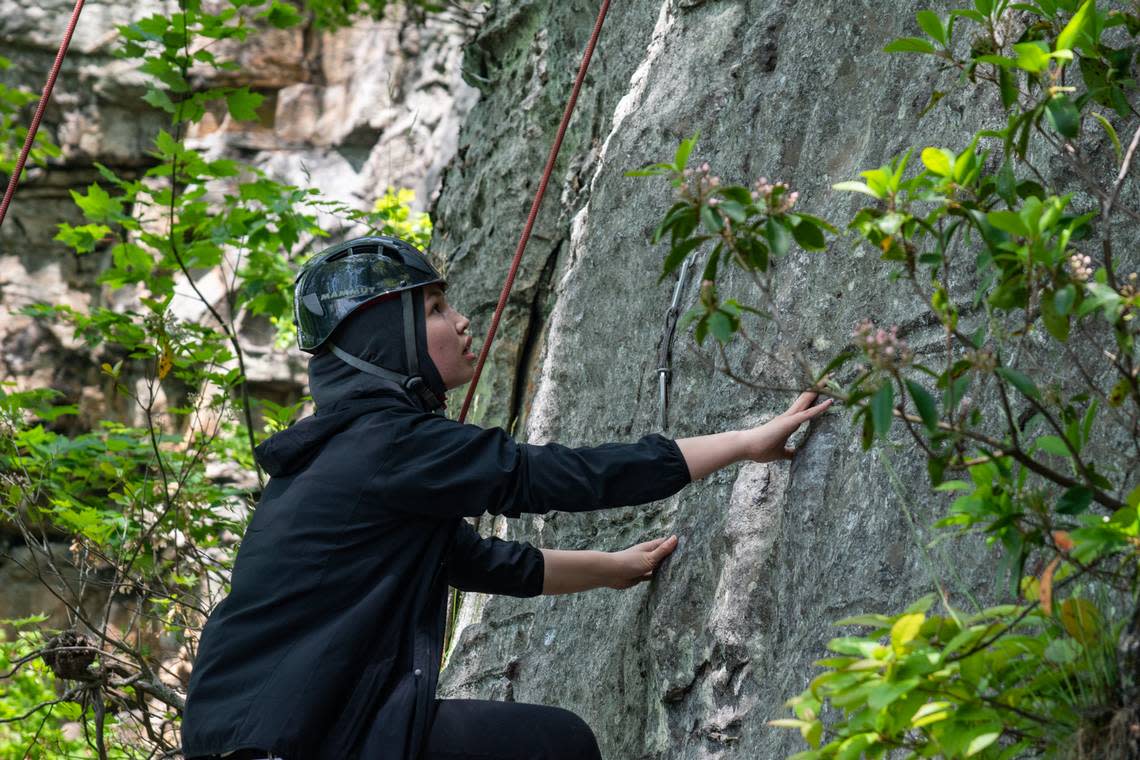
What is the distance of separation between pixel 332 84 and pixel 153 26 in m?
9.81

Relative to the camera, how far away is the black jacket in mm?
Result: 3080

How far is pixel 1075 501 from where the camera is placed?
2.24 meters

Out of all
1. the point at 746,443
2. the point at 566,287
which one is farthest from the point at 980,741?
the point at 566,287

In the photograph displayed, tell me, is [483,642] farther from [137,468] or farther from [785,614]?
[137,468]

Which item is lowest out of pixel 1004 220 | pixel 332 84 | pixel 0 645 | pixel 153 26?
pixel 0 645

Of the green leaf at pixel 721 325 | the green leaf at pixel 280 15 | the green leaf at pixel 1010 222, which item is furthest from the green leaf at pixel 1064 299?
the green leaf at pixel 280 15

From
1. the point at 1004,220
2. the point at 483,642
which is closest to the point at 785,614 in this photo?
the point at 1004,220

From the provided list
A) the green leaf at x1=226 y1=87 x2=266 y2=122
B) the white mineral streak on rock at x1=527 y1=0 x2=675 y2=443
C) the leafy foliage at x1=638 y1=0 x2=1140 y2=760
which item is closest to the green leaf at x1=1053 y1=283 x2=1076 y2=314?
the leafy foliage at x1=638 y1=0 x2=1140 y2=760

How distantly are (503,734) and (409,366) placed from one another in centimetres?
105

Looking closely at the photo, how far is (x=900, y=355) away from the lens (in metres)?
2.34

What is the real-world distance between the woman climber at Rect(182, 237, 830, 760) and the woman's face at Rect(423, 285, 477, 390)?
86 mm

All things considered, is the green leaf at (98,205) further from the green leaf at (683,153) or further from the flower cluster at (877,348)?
the flower cluster at (877,348)

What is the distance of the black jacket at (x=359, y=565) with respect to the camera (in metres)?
3.08

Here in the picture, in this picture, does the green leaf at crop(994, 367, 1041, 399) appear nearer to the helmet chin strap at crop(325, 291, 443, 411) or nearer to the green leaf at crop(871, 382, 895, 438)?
the green leaf at crop(871, 382, 895, 438)
